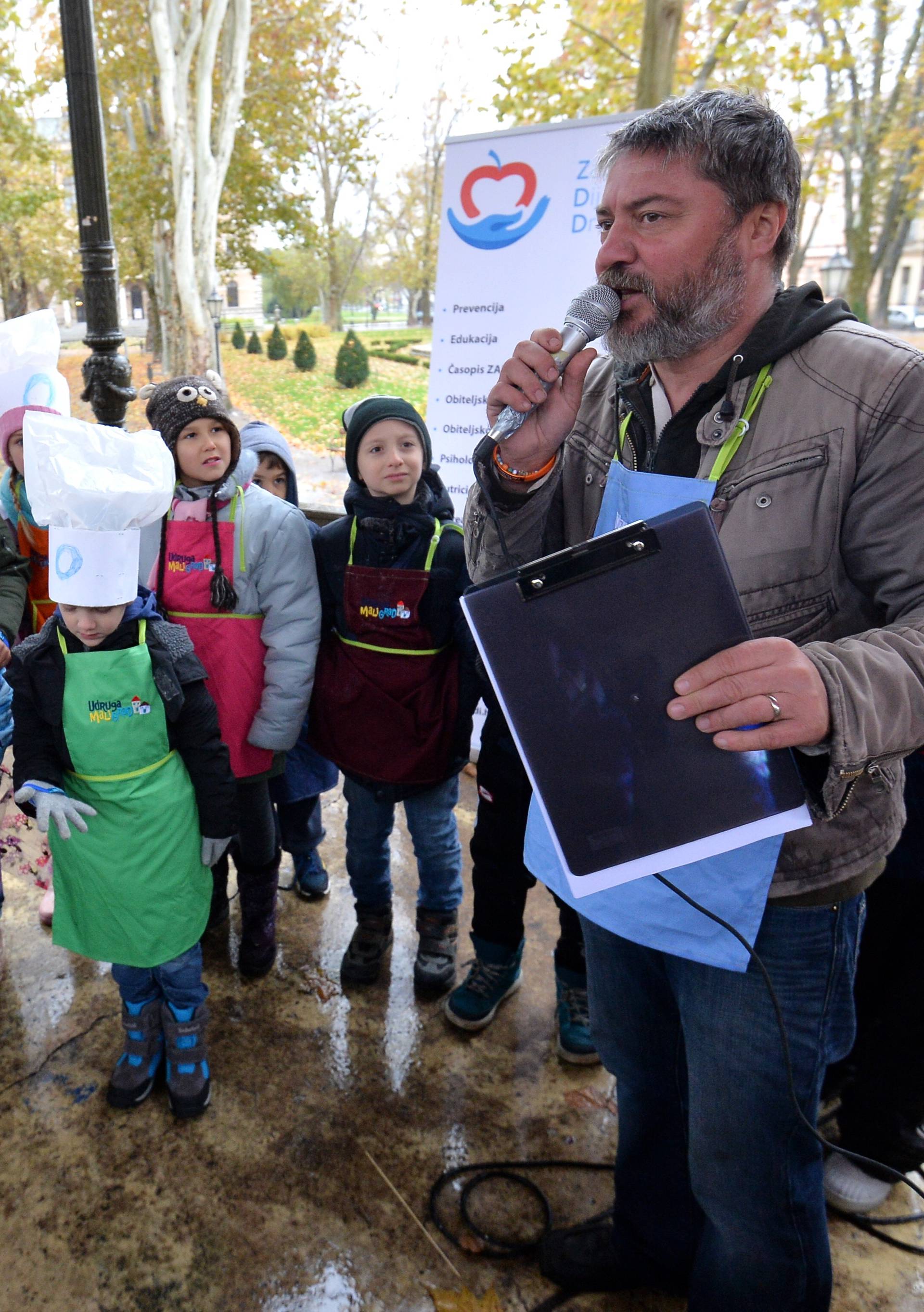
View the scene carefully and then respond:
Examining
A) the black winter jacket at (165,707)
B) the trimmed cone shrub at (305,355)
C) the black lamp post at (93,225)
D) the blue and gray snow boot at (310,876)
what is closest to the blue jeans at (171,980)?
the black winter jacket at (165,707)

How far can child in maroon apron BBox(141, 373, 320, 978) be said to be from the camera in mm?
2512

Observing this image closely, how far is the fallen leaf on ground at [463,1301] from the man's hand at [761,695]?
148 centimetres

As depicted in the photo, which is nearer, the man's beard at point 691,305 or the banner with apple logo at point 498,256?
the man's beard at point 691,305

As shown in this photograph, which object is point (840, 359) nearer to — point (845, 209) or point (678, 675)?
point (678, 675)

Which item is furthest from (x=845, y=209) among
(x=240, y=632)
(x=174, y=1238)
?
(x=174, y=1238)

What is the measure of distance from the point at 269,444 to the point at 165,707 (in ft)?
4.23

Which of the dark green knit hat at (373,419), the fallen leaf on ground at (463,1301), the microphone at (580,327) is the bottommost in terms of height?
the fallen leaf on ground at (463,1301)

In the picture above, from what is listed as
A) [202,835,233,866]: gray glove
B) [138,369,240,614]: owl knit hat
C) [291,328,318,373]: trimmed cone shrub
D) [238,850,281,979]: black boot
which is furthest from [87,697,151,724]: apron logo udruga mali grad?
[291,328,318,373]: trimmed cone shrub

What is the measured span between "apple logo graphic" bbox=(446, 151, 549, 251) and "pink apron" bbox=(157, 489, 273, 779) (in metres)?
2.11

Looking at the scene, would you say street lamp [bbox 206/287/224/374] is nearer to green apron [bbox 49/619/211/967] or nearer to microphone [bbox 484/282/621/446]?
green apron [bbox 49/619/211/967]

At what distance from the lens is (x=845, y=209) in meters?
14.7

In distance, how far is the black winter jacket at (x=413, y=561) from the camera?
8.32 ft

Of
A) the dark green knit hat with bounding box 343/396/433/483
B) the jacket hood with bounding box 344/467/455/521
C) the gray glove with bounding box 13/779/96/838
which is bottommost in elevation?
the gray glove with bounding box 13/779/96/838

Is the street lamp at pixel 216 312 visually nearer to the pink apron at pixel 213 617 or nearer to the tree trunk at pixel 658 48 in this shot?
the tree trunk at pixel 658 48
